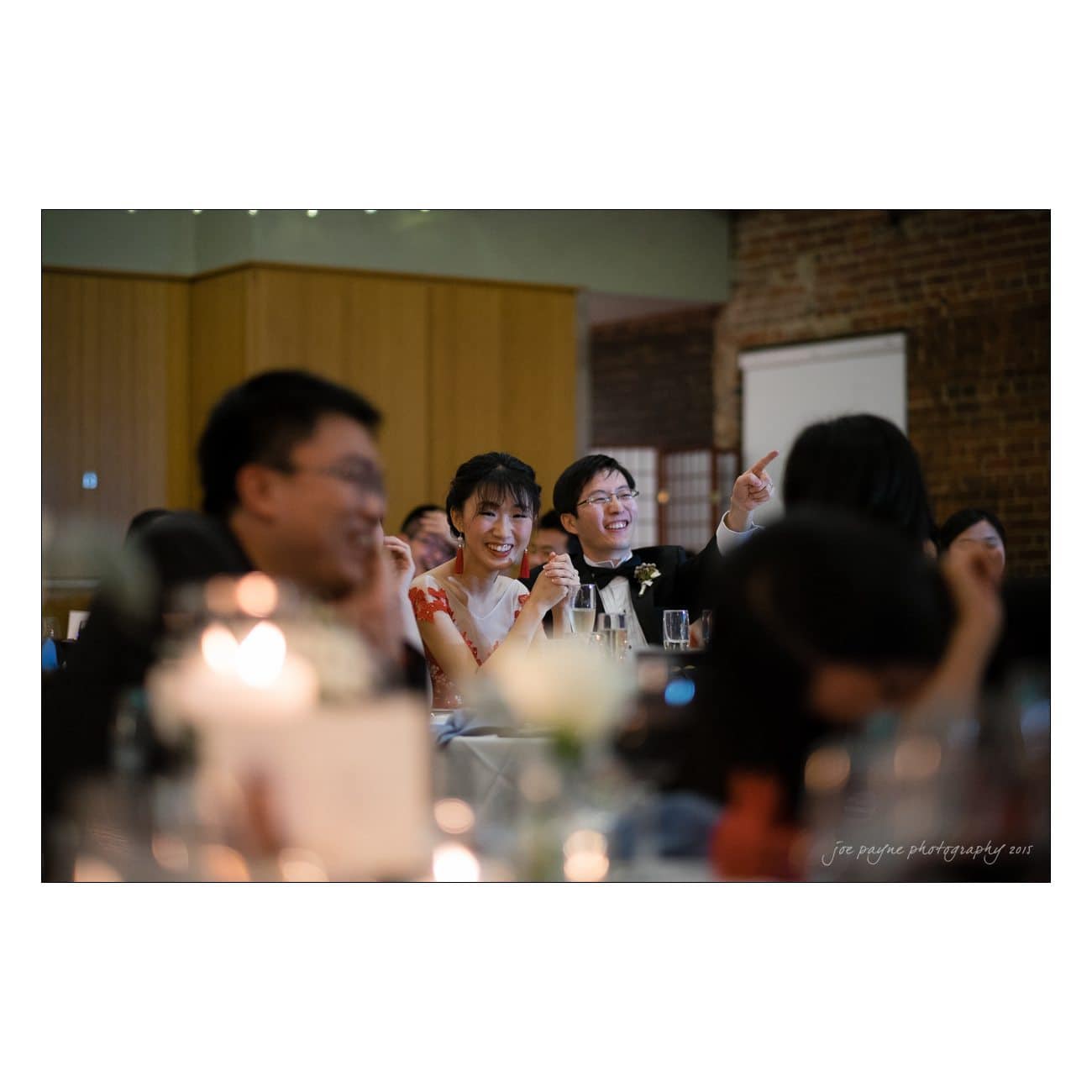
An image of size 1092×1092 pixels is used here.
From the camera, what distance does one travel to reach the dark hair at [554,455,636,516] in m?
3.60

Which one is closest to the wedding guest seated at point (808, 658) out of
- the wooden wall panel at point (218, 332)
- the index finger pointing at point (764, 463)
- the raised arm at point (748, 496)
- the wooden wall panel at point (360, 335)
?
the index finger pointing at point (764, 463)

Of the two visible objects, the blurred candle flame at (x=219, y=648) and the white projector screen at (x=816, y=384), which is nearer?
the blurred candle flame at (x=219, y=648)

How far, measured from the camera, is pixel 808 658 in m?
2.17

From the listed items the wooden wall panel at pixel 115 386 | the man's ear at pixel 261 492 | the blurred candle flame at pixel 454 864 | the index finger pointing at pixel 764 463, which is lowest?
the blurred candle flame at pixel 454 864

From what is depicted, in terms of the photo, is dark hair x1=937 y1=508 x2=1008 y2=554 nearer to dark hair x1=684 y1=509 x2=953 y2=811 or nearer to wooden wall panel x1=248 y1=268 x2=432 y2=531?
dark hair x1=684 y1=509 x2=953 y2=811

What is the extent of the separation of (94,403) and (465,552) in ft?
12.5

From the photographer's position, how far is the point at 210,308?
22.2 feet

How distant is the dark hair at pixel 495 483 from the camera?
3256 mm

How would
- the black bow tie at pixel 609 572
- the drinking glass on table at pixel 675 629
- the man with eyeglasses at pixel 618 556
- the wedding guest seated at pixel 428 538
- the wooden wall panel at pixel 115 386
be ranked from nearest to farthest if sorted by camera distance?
the drinking glass on table at pixel 675 629 → the man with eyeglasses at pixel 618 556 → the black bow tie at pixel 609 572 → the wedding guest seated at pixel 428 538 → the wooden wall panel at pixel 115 386

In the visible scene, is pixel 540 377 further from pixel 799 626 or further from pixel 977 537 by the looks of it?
pixel 799 626

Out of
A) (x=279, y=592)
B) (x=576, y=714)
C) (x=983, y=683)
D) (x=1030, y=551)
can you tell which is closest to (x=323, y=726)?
(x=279, y=592)

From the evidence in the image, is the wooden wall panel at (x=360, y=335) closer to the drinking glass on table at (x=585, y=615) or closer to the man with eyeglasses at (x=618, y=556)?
the man with eyeglasses at (x=618, y=556)

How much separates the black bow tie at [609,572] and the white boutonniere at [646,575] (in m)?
0.02
